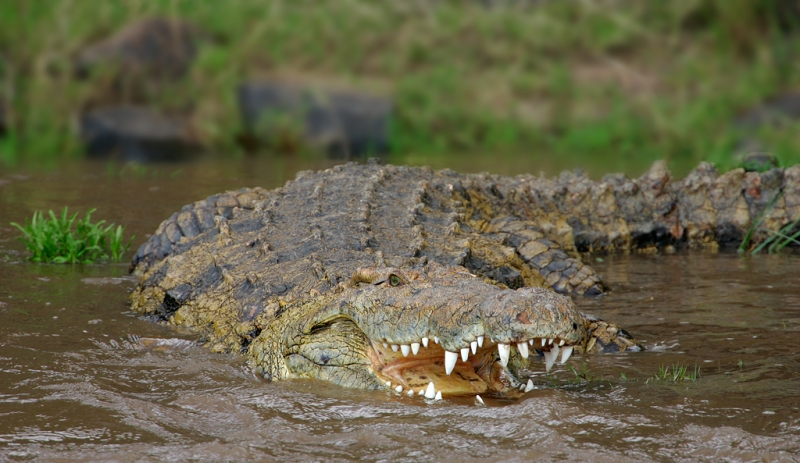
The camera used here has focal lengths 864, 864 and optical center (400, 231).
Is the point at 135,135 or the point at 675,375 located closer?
the point at 675,375

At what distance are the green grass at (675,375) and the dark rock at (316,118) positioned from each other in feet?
27.7

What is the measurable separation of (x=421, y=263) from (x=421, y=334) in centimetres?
86

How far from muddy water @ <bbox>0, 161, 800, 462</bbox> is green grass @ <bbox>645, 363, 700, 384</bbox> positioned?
32 mm

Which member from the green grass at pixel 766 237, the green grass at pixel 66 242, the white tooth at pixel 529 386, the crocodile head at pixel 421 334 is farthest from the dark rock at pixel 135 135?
the white tooth at pixel 529 386

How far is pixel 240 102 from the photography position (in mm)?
12602

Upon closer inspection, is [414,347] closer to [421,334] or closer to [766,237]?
[421,334]

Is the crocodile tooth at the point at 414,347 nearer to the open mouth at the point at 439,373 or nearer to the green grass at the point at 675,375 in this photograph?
the open mouth at the point at 439,373

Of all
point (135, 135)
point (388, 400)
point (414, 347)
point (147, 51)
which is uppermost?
point (147, 51)

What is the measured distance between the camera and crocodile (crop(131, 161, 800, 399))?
10.5 ft

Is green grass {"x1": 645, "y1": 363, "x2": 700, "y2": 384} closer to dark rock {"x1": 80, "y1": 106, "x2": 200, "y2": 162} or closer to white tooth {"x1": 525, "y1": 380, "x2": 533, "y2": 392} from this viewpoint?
white tooth {"x1": 525, "y1": 380, "x2": 533, "y2": 392}

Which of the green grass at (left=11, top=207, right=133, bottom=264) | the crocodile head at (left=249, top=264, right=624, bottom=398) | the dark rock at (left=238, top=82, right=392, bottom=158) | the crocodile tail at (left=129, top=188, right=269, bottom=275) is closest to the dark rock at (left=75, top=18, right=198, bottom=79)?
the dark rock at (left=238, top=82, right=392, bottom=158)

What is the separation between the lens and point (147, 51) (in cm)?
1273

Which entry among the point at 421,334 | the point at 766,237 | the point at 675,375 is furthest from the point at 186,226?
the point at 766,237

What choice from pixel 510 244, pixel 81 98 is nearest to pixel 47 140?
pixel 81 98
